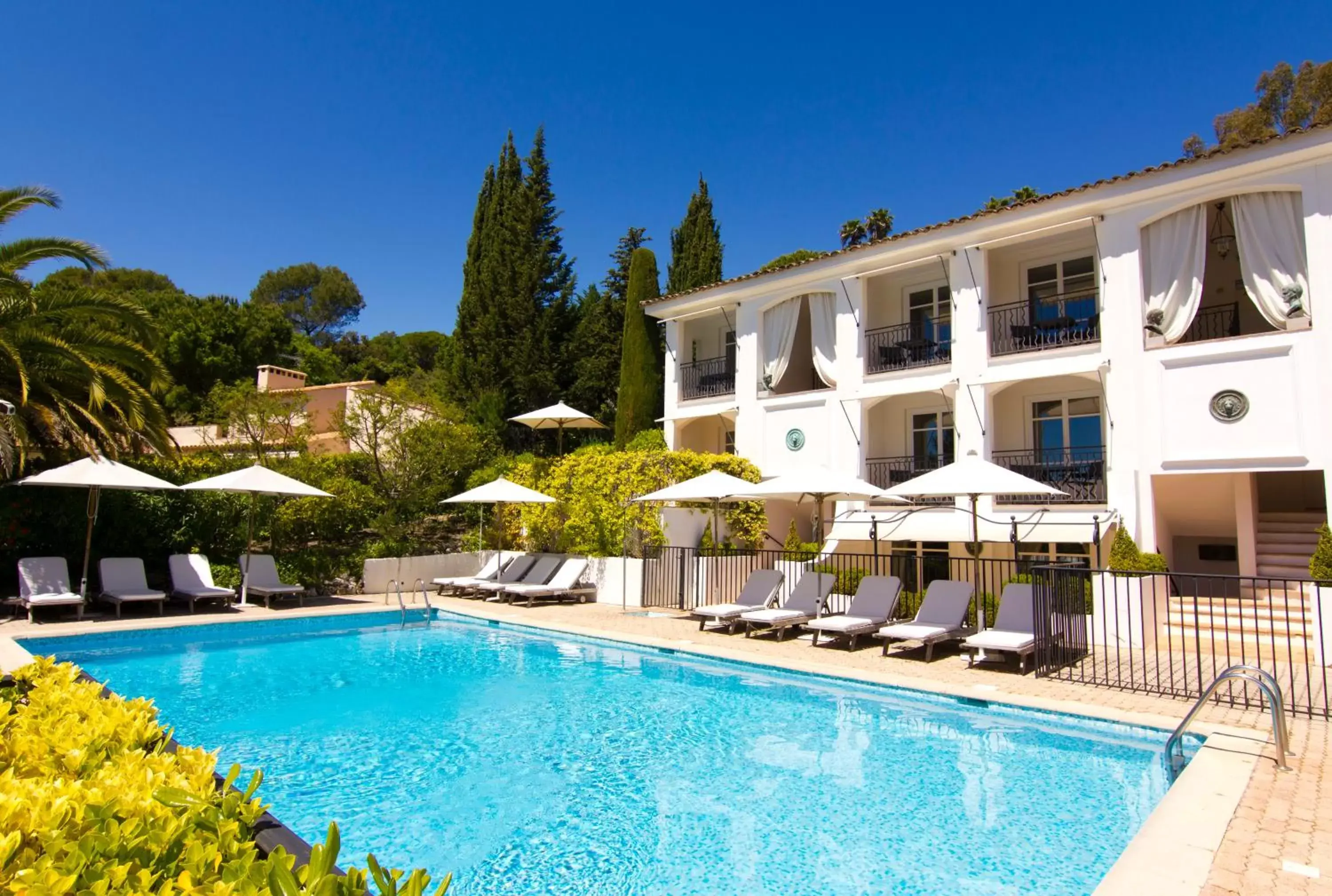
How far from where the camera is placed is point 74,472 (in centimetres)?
1534

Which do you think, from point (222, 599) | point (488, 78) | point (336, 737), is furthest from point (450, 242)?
point (336, 737)

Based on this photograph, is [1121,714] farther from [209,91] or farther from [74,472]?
[209,91]

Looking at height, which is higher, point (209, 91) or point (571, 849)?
point (209, 91)

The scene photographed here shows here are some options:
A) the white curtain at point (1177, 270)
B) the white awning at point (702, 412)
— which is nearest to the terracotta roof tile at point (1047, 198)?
the white curtain at point (1177, 270)

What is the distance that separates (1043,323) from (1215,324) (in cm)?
377

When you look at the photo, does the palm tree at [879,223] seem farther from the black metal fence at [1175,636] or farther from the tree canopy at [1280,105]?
the black metal fence at [1175,636]

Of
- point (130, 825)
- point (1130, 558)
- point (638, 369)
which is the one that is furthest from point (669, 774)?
point (638, 369)

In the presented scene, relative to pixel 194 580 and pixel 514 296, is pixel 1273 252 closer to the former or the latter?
pixel 194 580

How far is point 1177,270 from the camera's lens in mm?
17109

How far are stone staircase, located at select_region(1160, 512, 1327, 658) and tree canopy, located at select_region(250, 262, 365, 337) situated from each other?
7255cm

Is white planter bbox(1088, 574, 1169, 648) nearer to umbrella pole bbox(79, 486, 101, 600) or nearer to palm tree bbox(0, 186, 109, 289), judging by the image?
umbrella pole bbox(79, 486, 101, 600)

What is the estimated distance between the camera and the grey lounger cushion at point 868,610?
537 inches

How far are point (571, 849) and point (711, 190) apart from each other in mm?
34947

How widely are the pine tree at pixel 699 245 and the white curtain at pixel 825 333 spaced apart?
44.8 ft
